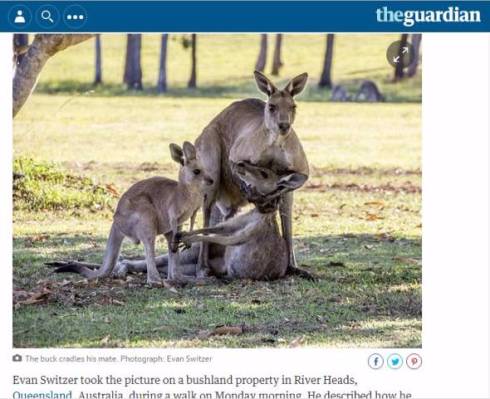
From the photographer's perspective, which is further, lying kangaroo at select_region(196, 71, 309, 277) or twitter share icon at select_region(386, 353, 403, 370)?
lying kangaroo at select_region(196, 71, 309, 277)

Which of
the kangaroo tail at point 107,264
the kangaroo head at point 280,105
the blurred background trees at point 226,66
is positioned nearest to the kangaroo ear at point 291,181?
the kangaroo head at point 280,105

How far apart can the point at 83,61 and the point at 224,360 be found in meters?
36.5

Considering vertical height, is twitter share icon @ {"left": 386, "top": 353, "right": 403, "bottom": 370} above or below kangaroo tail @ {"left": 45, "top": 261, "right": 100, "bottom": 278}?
below

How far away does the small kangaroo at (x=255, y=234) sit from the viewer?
8406mm

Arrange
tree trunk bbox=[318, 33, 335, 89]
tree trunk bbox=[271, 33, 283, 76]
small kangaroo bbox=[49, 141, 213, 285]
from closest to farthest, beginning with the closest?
small kangaroo bbox=[49, 141, 213, 285] < tree trunk bbox=[318, 33, 335, 89] < tree trunk bbox=[271, 33, 283, 76]

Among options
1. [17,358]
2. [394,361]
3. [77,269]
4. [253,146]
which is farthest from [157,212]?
[394,361]

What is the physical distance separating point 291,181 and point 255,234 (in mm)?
561

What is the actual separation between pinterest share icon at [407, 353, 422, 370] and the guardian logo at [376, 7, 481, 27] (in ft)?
6.94

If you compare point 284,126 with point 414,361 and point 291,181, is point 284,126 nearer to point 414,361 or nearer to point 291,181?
point 291,181

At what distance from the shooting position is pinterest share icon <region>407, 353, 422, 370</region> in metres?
6.36

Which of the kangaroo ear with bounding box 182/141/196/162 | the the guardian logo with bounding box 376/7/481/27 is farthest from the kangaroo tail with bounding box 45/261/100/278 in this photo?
the the guardian logo with bounding box 376/7/481/27

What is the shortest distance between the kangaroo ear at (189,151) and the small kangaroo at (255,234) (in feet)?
1.23

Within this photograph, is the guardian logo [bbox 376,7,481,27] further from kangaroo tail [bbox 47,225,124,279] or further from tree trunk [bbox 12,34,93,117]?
tree trunk [bbox 12,34,93,117]

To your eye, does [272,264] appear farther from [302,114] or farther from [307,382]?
[302,114]
